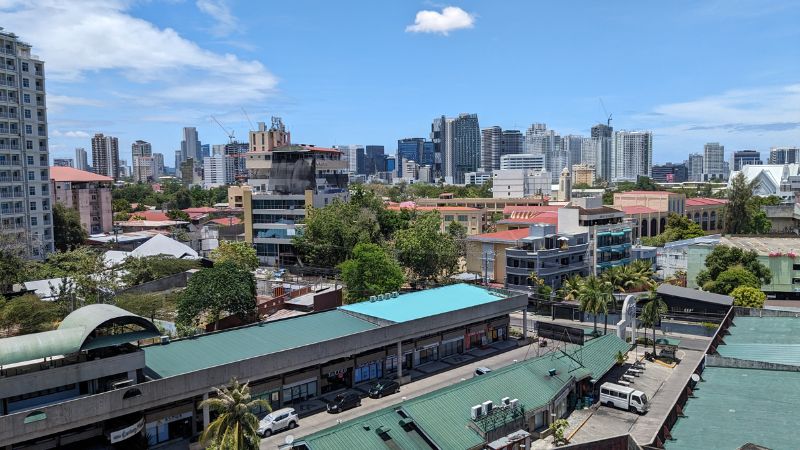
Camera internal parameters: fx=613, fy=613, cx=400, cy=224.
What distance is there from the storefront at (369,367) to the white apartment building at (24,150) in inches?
2147

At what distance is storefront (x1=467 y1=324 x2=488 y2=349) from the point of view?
51.2m

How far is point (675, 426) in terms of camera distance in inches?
1231

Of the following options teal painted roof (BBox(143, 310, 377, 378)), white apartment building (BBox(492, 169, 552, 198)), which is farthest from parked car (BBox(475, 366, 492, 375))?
white apartment building (BBox(492, 169, 552, 198))

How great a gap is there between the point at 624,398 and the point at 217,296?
32.9 meters

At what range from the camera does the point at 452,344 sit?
4975 centimetres

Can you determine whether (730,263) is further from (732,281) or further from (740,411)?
(740,411)

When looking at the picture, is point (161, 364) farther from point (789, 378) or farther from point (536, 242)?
point (536, 242)

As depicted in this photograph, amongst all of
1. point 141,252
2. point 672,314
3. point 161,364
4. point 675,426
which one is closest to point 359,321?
point 161,364

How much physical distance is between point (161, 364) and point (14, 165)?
61.7m

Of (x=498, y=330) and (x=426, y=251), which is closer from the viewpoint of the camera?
(x=498, y=330)

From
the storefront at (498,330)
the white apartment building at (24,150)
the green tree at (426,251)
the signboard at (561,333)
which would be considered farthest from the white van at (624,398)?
the white apartment building at (24,150)

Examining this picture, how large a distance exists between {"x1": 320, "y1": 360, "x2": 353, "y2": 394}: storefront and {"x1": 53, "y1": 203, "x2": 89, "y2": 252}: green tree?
67375mm

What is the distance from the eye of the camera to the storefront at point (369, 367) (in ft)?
140

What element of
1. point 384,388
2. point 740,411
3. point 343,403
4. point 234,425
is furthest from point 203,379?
point 740,411
